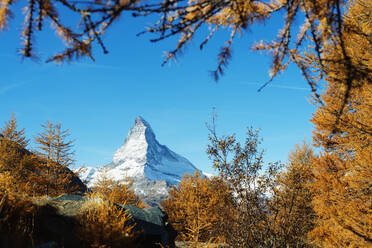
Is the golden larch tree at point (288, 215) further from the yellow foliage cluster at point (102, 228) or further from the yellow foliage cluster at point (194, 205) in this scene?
the yellow foliage cluster at point (194, 205)

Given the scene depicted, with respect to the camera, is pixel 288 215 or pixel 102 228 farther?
pixel 288 215

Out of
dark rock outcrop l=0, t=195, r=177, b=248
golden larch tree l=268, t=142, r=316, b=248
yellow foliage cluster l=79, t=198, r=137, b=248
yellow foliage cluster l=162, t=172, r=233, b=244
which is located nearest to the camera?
dark rock outcrop l=0, t=195, r=177, b=248

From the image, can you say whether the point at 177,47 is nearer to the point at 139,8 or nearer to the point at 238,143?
the point at 139,8

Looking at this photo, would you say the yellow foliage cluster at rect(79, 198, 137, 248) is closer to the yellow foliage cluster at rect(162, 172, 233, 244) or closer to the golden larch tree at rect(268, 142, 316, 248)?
the golden larch tree at rect(268, 142, 316, 248)

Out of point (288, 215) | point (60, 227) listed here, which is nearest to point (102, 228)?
point (60, 227)

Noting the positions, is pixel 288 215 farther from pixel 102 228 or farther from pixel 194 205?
pixel 194 205

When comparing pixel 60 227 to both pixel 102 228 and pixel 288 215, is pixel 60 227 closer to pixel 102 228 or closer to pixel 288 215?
pixel 102 228

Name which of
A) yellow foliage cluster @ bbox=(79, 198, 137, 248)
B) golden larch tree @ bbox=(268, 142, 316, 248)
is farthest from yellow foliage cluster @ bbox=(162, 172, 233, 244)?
Result: yellow foliage cluster @ bbox=(79, 198, 137, 248)

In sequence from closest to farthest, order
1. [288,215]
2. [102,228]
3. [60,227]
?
[102,228]
[60,227]
[288,215]

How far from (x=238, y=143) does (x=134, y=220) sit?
3557 mm

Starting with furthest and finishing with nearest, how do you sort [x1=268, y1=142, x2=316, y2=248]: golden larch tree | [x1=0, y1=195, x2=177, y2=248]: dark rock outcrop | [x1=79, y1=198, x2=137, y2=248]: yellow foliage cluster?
[x1=268, y1=142, x2=316, y2=248]: golden larch tree < [x1=79, y1=198, x2=137, y2=248]: yellow foliage cluster < [x1=0, y1=195, x2=177, y2=248]: dark rock outcrop

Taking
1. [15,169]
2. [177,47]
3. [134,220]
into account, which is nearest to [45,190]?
[15,169]

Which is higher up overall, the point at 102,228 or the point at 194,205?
the point at 194,205

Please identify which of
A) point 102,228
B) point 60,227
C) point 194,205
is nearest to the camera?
point 102,228
